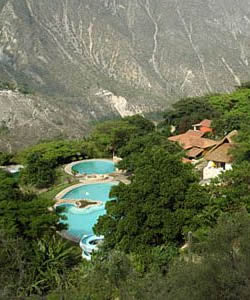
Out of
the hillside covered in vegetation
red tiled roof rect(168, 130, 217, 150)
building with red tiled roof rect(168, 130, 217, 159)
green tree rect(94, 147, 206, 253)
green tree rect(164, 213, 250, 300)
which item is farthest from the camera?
red tiled roof rect(168, 130, 217, 150)

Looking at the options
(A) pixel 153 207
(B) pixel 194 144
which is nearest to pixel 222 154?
(B) pixel 194 144

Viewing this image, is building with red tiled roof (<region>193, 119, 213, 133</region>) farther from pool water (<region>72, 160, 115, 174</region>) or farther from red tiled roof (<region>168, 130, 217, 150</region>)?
pool water (<region>72, 160, 115, 174</region>)

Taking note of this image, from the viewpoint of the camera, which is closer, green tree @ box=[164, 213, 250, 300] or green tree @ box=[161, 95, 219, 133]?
green tree @ box=[164, 213, 250, 300]

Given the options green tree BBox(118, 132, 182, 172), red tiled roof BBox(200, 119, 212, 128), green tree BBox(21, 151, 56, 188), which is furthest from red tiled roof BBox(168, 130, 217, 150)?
green tree BBox(21, 151, 56, 188)

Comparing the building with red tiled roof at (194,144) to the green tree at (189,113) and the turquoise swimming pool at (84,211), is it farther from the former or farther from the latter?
the turquoise swimming pool at (84,211)

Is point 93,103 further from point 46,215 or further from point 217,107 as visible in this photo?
point 46,215

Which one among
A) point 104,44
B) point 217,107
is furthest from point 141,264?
point 104,44
